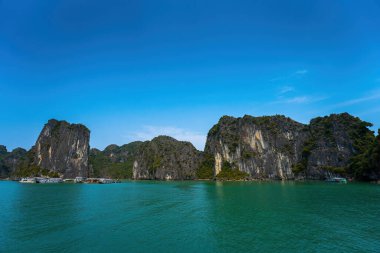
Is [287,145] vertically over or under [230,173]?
over

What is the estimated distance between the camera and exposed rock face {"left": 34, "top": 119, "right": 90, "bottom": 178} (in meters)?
165

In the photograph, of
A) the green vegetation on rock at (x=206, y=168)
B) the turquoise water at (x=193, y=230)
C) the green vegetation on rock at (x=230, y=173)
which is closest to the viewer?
the turquoise water at (x=193, y=230)

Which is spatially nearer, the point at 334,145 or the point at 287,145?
the point at 334,145

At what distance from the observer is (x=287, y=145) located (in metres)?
152

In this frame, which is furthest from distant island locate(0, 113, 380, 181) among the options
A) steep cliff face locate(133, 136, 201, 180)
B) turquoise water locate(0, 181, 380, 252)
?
turquoise water locate(0, 181, 380, 252)

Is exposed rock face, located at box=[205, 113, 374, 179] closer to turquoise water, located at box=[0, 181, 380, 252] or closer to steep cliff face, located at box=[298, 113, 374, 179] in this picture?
steep cliff face, located at box=[298, 113, 374, 179]

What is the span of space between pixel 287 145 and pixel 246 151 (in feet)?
81.0

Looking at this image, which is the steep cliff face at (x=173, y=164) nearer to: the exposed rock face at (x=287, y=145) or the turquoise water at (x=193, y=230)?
the exposed rock face at (x=287, y=145)

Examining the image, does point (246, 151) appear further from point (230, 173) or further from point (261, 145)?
point (230, 173)

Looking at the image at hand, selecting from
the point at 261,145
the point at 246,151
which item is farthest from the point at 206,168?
the point at 261,145

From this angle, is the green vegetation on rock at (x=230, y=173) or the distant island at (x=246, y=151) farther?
the green vegetation on rock at (x=230, y=173)

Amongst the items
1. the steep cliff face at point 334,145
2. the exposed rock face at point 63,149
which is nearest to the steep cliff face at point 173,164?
the exposed rock face at point 63,149

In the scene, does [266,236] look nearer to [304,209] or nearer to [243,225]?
[243,225]

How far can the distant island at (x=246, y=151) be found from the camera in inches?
4823
